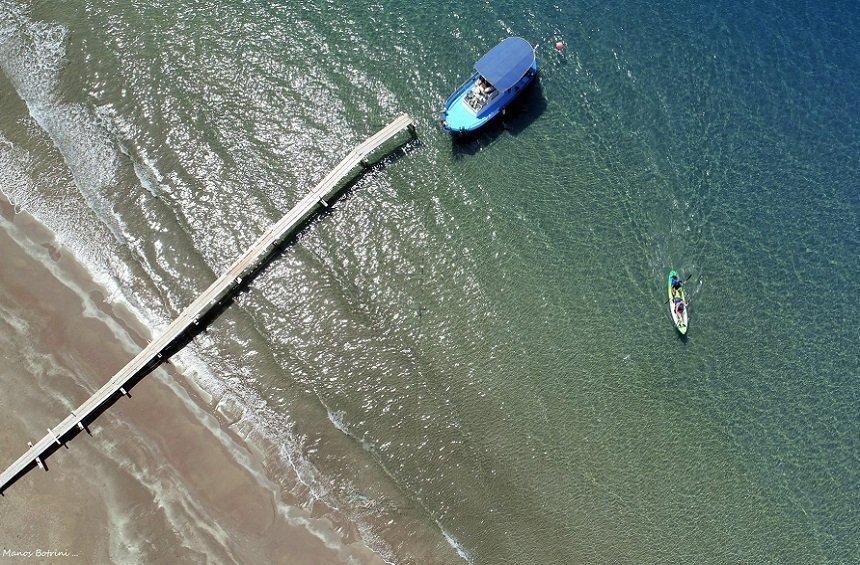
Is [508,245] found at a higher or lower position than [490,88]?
lower

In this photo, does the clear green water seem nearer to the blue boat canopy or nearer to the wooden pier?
the wooden pier

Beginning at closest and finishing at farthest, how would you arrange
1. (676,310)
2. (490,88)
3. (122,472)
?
(122,472) → (676,310) → (490,88)

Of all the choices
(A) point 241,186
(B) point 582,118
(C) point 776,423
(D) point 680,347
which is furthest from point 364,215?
(C) point 776,423

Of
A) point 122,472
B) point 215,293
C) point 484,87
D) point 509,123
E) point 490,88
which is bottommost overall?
point 509,123

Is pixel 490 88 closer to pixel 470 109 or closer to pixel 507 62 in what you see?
pixel 470 109

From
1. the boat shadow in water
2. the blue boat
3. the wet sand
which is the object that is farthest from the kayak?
the wet sand

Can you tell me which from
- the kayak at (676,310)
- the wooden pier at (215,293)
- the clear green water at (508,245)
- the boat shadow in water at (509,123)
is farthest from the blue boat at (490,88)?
the kayak at (676,310)

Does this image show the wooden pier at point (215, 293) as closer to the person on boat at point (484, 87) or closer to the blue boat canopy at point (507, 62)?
the person on boat at point (484, 87)

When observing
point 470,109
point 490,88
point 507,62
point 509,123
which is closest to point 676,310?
point 509,123
